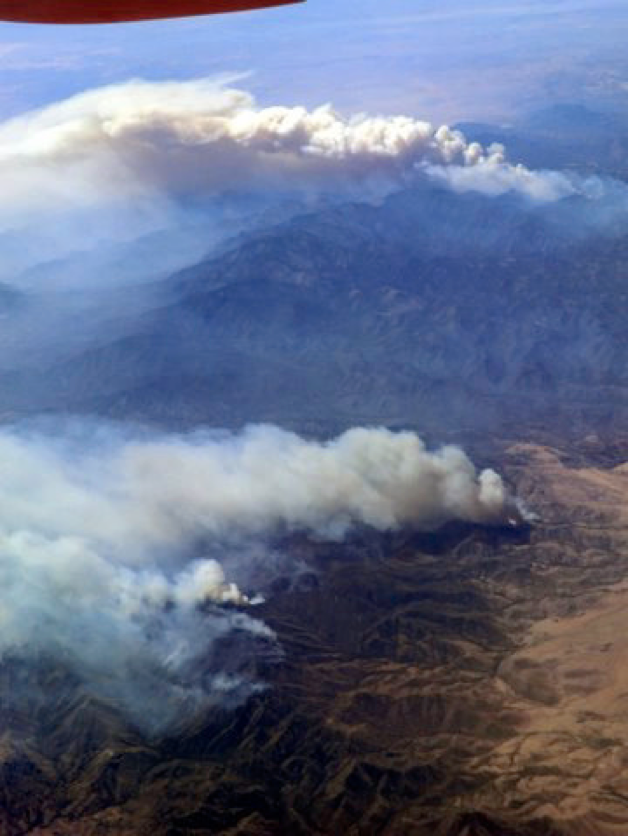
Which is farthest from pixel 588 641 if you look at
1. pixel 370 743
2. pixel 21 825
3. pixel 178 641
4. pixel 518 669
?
pixel 21 825

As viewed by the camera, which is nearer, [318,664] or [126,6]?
[126,6]

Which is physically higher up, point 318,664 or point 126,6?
point 126,6

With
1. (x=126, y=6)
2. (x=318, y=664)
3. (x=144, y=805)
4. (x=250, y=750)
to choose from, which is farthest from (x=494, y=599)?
(x=126, y=6)

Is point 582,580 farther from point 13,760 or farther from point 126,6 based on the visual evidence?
point 126,6

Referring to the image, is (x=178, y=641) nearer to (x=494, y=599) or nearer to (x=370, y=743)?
(x=370, y=743)

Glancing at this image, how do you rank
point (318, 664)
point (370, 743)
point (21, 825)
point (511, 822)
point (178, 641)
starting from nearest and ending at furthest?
point (511, 822) → point (21, 825) → point (370, 743) → point (318, 664) → point (178, 641)

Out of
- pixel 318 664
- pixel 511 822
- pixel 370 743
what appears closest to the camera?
pixel 511 822
